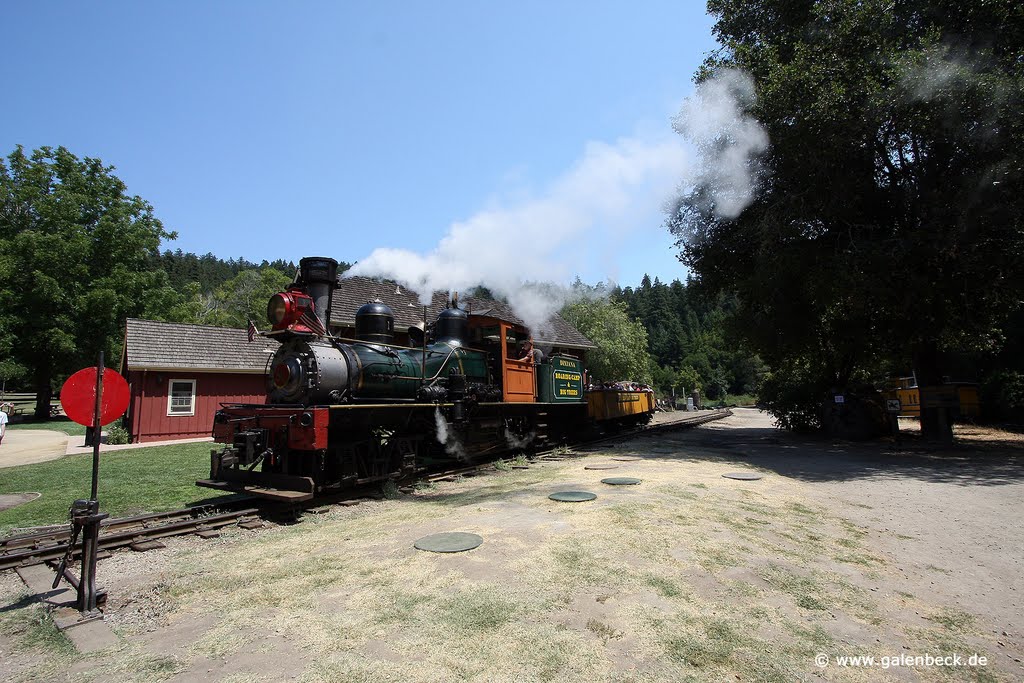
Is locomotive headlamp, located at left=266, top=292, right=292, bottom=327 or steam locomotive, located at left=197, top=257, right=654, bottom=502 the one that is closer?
steam locomotive, located at left=197, top=257, right=654, bottom=502

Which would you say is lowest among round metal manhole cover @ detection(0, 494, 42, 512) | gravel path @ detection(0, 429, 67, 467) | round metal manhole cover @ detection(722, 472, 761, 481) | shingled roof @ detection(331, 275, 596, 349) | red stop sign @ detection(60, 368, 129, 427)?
round metal manhole cover @ detection(722, 472, 761, 481)

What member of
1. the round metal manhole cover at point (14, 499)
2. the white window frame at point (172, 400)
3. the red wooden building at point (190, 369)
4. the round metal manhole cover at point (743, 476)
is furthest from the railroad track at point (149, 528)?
the white window frame at point (172, 400)

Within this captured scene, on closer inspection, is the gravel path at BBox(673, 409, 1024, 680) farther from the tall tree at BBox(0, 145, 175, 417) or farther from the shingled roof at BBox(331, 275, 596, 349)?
the tall tree at BBox(0, 145, 175, 417)

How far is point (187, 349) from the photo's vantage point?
1914 cm

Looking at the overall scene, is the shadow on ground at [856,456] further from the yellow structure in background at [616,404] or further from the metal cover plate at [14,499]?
the metal cover plate at [14,499]

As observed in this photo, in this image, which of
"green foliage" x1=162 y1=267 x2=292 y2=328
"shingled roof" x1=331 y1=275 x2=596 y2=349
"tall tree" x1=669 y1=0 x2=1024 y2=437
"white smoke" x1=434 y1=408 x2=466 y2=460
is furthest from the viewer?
"green foliage" x1=162 y1=267 x2=292 y2=328

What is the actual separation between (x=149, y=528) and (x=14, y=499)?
449 centimetres

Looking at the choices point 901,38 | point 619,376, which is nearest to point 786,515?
point 901,38

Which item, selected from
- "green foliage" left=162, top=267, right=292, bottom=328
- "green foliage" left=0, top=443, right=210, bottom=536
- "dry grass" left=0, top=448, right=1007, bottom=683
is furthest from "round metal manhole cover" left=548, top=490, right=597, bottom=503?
"green foliage" left=162, top=267, right=292, bottom=328

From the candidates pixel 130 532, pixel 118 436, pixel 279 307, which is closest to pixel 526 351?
pixel 279 307

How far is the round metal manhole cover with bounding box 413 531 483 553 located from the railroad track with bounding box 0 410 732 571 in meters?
2.48

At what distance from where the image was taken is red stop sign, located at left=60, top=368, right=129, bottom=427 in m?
4.31

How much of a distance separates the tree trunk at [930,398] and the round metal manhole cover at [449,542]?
1676 centimetres

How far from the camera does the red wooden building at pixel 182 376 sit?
17844 mm
